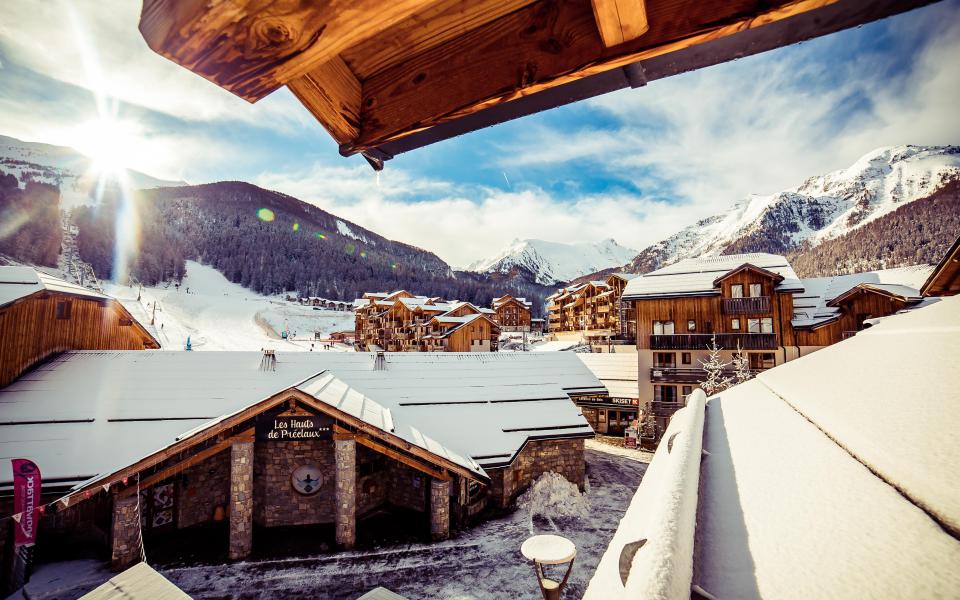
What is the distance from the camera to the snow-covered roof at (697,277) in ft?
84.7

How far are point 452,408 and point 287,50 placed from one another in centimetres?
1704

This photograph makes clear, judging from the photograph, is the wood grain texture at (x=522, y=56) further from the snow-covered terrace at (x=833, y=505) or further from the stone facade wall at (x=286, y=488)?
the stone facade wall at (x=286, y=488)

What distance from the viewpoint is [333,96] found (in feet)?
7.84

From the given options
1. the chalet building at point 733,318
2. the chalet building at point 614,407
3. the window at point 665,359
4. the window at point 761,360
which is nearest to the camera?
the chalet building at point 733,318

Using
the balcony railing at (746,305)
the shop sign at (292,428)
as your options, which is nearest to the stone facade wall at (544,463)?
the shop sign at (292,428)

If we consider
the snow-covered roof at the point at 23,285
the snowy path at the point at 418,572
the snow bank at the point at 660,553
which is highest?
the snow-covered roof at the point at 23,285

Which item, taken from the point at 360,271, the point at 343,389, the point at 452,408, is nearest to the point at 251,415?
the point at 343,389

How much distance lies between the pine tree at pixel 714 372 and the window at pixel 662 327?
246 centimetres

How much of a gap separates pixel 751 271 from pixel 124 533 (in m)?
31.8

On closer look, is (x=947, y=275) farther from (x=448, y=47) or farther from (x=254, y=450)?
(x=254, y=450)

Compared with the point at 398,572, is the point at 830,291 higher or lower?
higher

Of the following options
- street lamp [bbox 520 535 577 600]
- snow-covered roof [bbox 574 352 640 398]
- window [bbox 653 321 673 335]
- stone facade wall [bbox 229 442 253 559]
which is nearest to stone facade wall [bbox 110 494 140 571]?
stone facade wall [bbox 229 442 253 559]

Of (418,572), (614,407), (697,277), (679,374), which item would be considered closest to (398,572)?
(418,572)

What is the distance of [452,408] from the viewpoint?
1758cm
